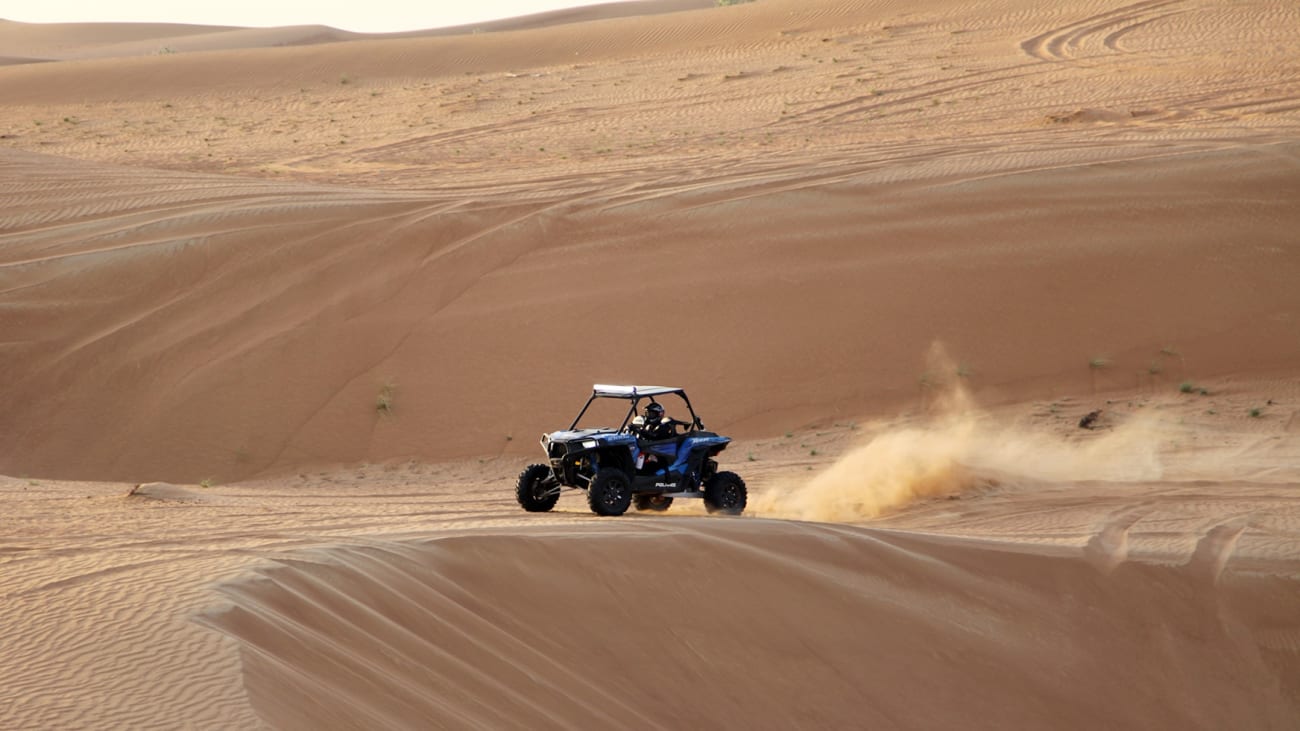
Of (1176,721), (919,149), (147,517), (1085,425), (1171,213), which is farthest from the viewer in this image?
(919,149)

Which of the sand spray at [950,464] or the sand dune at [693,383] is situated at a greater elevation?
the sand dune at [693,383]

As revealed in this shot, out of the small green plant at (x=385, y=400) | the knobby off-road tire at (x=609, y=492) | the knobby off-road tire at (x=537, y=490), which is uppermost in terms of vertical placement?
the knobby off-road tire at (x=609, y=492)

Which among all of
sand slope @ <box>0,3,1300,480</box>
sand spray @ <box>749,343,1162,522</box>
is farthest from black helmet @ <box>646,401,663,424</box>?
sand slope @ <box>0,3,1300,480</box>

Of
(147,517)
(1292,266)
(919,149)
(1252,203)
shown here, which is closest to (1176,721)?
(147,517)

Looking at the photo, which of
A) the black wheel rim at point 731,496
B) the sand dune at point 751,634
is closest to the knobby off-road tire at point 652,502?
the black wheel rim at point 731,496

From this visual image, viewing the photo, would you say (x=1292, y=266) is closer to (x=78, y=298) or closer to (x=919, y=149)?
(x=919, y=149)

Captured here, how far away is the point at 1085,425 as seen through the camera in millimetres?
17500

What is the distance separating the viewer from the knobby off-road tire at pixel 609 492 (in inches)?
468

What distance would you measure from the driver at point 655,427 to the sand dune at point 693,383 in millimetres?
1310

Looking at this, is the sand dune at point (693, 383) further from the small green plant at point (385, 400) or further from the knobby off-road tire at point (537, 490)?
the knobby off-road tire at point (537, 490)

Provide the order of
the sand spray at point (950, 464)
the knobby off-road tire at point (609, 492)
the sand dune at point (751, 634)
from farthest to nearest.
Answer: the sand spray at point (950, 464) < the knobby off-road tire at point (609, 492) < the sand dune at point (751, 634)

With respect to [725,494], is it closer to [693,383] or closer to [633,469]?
[633,469]

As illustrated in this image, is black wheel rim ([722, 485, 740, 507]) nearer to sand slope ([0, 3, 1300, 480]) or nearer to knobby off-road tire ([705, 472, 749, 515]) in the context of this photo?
knobby off-road tire ([705, 472, 749, 515])

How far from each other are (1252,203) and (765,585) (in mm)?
16818
